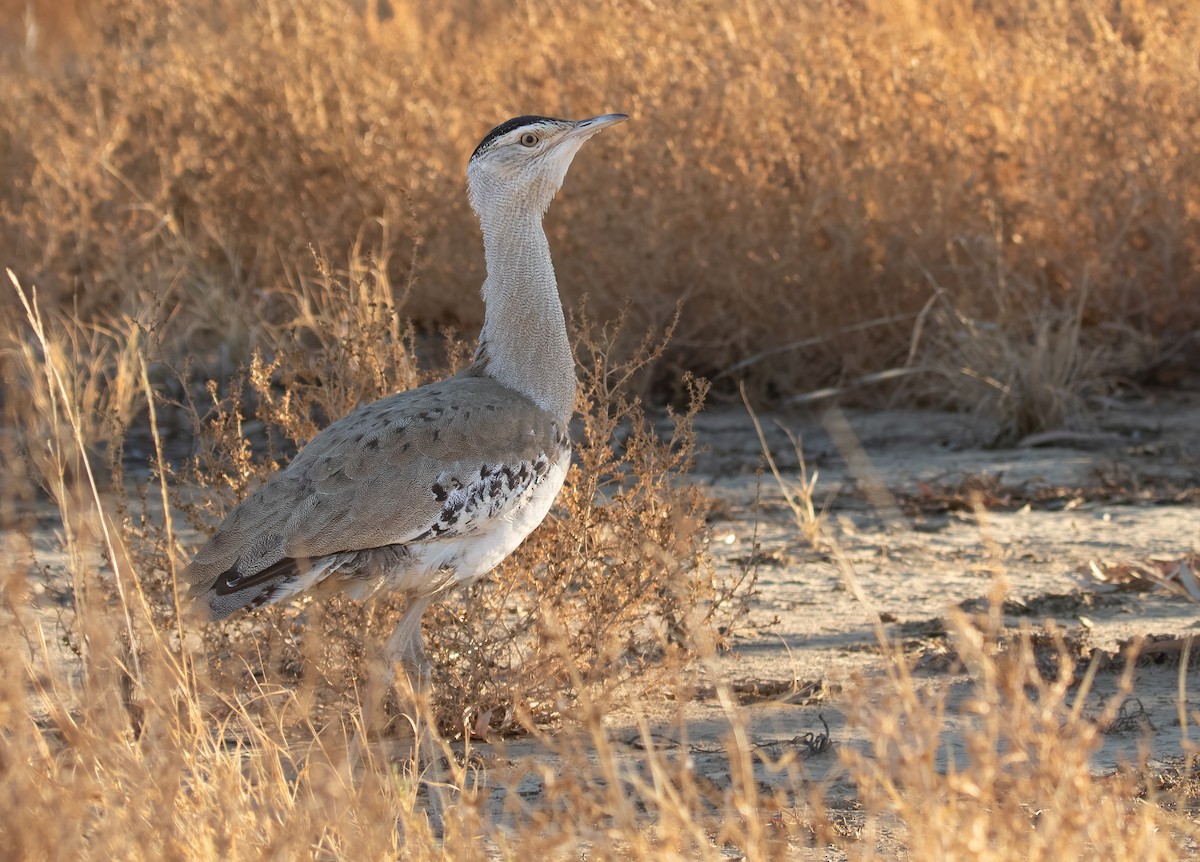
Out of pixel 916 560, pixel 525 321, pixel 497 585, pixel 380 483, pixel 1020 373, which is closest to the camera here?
pixel 380 483

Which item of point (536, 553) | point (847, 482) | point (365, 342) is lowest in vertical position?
point (847, 482)

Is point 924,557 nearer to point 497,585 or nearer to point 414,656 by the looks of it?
point 497,585

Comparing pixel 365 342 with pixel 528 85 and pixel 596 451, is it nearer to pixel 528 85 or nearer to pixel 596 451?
pixel 596 451

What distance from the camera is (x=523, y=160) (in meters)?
3.97

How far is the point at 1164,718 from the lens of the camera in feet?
13.1

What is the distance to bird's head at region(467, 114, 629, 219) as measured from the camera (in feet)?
13.0

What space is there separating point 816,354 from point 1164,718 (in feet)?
12.1

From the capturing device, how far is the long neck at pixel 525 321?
3896 mm

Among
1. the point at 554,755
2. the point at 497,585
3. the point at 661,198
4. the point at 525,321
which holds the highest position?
the point at 525,321

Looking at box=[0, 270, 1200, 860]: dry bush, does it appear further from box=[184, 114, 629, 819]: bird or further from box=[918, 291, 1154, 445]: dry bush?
box=[918, 291, 1154, 445]: dry bush

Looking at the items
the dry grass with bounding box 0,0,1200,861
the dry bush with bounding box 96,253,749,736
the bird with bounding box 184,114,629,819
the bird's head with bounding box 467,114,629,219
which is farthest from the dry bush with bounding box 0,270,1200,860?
the dry grass with bounding box 0,0,1200,861

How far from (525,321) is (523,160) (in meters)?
0.39

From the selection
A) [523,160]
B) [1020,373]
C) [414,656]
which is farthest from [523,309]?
[1020,373]

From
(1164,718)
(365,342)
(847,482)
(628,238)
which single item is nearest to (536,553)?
(365,342)
